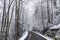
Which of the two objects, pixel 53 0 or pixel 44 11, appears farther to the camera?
pixel 44 11

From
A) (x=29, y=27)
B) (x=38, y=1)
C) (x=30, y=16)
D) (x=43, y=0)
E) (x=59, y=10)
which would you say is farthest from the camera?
(x=30, y=16)

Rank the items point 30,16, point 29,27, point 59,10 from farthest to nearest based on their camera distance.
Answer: point 30,16 < point 29,27 < point 59,10

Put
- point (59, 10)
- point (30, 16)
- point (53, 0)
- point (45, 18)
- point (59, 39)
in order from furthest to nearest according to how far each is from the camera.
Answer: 1. point (30, 16)
2. point (45, 18)
3. point (59, 10)
4. point (53, 0)
5. point (59, 39)

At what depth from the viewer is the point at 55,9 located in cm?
2517

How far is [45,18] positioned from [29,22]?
30213 millimetres

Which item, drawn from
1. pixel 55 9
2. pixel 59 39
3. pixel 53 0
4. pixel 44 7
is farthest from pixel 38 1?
pixel 59 39

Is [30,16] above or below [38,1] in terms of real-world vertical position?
below

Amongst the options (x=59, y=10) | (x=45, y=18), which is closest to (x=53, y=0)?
(x=59, y=10)

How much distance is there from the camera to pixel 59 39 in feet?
30.8

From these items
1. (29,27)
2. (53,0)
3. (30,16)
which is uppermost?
(53,0)

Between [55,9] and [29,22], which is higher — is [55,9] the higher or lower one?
the higher one

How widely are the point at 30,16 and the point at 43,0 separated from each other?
3492cm

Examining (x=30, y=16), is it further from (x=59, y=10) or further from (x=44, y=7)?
(x=59, y=10)

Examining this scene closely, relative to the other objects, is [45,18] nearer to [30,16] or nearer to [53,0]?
[53,0]
